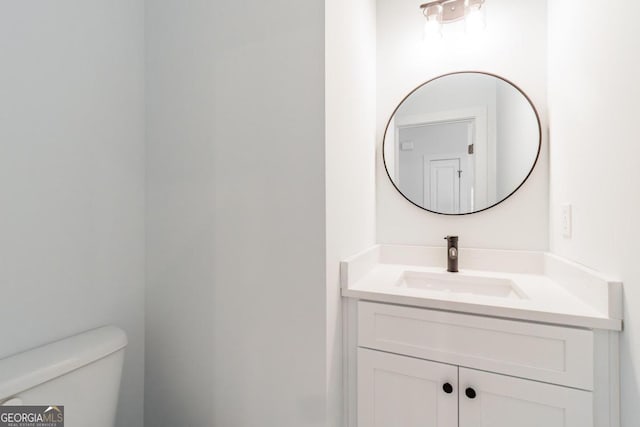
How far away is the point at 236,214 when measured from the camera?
1.06m

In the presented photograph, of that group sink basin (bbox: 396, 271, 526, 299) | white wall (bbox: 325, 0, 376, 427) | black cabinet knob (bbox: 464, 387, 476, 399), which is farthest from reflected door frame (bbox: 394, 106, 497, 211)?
black cabinet knob (bbox: 464, 387, 476, 399)

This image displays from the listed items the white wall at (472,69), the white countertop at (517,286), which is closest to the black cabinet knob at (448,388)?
the white countertop at (517,286)

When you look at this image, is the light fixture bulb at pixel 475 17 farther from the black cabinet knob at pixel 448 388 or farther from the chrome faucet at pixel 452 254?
the black cabinet knob at pixel 448 388

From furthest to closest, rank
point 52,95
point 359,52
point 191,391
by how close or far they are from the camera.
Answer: point 359,52 < point 191,391 < point 52,95

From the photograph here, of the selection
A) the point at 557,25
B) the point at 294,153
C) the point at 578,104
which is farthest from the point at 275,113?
the point at 557,25

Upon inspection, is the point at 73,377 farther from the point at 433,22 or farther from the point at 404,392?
the point at 433,22

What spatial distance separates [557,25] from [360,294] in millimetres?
1417

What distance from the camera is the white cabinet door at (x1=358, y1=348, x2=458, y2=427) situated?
95 cm

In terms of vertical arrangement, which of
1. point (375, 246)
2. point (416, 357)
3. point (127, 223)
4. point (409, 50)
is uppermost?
point (409, 50)

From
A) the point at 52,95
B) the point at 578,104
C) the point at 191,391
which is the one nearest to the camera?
the point at 52,95

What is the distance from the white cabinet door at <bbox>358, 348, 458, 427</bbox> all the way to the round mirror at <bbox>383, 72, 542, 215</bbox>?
0.81 metres

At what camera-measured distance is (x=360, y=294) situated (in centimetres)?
105

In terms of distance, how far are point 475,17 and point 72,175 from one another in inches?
73.3

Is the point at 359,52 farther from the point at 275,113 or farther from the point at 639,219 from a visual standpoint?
the point at 639,219
